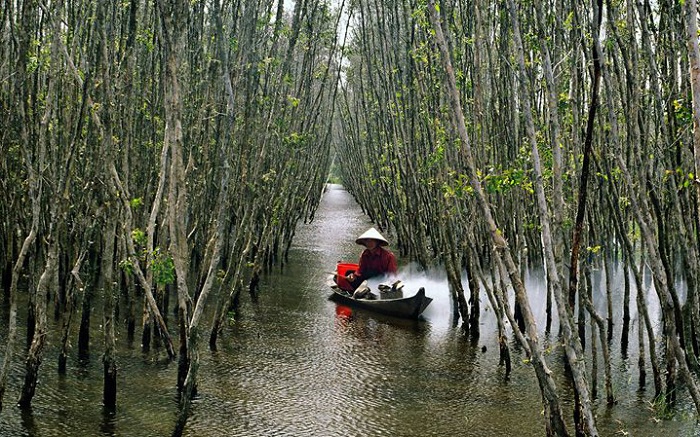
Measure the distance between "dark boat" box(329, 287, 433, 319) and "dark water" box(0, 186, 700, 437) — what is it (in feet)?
0.87

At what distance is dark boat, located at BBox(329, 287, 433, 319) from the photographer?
492 inches

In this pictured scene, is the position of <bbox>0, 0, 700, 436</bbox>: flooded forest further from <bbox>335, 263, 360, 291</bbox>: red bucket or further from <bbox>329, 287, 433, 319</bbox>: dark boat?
<bbox>335, 263, 360, 291</bbox>: red bucket

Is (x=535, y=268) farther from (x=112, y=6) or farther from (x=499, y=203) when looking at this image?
(x=112, y=6)

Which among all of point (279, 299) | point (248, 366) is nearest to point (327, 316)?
point (279, 299)

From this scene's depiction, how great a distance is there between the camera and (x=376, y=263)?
46.8 feet

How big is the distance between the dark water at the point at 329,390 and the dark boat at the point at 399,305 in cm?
26

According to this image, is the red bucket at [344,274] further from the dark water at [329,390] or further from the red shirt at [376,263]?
the dark water at [329,390]

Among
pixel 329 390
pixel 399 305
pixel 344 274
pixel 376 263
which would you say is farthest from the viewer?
pixel 344 274

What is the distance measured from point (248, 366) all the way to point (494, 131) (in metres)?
4.53

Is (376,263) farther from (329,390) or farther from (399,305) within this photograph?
(329,390)

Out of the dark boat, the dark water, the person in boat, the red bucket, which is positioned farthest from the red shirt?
the dark water

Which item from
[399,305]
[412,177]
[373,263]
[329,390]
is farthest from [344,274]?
[329,390]

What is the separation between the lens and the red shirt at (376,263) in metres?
14.2

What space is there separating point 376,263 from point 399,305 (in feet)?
5.70
